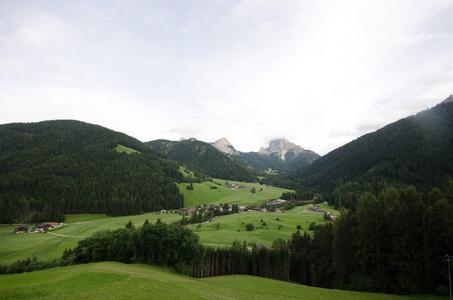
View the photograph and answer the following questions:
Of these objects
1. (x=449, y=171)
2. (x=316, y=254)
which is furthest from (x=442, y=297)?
(x=449, y=171)

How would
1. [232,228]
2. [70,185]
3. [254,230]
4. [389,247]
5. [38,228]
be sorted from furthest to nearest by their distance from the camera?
[70,185]
[232,228]
[38,228]
[254,230]
[389,247]

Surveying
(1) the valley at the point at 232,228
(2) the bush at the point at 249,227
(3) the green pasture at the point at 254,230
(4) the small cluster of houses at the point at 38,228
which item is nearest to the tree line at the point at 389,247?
(1) the valley at the point at 232,228

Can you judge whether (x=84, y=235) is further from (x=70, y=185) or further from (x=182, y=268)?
(x=70, y=185)

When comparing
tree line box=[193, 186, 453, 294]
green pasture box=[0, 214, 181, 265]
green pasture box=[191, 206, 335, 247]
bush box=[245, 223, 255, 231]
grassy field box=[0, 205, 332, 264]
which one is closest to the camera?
tree line box=[193, 186, 453, 294]

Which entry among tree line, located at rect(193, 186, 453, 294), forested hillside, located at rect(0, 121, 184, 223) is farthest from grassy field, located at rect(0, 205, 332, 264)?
tree line, located at rect(193, 186, 453, 294)

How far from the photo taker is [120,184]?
547 feet

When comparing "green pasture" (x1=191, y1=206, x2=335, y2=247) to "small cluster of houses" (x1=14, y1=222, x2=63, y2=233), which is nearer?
"green pasture" (x1=191, y1=206, x2=335, y2=247)

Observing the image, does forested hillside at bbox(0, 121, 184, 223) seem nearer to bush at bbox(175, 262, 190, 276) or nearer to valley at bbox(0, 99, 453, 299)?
valley at bbox(0, 99, 453, 299)

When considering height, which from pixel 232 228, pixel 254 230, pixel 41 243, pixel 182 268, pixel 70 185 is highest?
pixel 70 185

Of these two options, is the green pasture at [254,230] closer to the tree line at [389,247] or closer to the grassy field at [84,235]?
the grassy field at [84,235]

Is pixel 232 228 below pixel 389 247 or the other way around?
below

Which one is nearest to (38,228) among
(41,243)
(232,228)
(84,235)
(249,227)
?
(41,243)

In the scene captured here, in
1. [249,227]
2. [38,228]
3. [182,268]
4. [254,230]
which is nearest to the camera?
[182,268]

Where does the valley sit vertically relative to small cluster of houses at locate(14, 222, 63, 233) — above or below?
above
